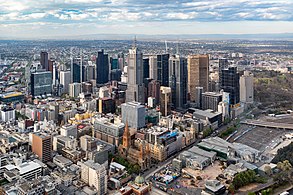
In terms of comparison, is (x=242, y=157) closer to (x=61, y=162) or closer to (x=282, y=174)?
(x=282, y=174)

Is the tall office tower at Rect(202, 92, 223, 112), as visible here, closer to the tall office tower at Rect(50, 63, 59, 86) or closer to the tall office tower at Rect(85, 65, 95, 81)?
the tall office tower at Rect(85, 65, 95, 81)

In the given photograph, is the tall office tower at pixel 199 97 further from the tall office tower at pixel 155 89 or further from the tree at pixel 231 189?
the tree at pixel 231 189

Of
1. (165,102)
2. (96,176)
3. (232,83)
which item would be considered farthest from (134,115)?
(232,83)

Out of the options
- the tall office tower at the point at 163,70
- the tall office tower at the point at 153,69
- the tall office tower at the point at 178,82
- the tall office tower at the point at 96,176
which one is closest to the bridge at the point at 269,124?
the tall office tower at the point at 178,82

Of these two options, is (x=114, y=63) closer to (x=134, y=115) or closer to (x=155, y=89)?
(x=155, y=89)

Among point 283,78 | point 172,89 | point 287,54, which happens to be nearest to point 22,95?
point 172,89
